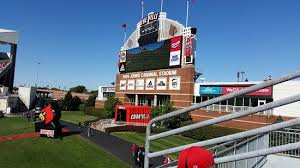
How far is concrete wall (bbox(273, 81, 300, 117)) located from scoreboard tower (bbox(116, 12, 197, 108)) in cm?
1230

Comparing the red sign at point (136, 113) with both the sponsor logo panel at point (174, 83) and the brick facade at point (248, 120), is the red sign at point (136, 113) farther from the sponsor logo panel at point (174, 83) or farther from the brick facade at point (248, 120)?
the brick facade at point (248, 120)

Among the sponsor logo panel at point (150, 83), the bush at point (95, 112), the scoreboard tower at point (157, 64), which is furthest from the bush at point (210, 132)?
the bush at point (95, 112)

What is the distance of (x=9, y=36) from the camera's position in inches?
3957

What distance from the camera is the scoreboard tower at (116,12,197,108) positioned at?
4831cm

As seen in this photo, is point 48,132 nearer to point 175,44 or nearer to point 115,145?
point 115,145

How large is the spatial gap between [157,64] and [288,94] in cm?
2169

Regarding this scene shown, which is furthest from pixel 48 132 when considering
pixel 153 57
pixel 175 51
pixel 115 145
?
pixel 153 57

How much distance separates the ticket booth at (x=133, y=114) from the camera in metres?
50.1

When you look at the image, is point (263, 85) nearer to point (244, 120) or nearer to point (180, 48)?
point (244, 120)

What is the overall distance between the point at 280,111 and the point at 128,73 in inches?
1215

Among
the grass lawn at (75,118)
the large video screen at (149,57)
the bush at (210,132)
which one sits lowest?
the grass lawn at (75,118)

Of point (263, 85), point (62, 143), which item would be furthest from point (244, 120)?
point (263, 85)

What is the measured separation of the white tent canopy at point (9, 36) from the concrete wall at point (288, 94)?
3290 inches

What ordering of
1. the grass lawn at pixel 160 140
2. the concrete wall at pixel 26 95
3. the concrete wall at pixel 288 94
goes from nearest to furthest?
the grass lawn at pixel 160 140 < the concrete wall at pixel 288 94 < the concrete wall at pixel 26 95
